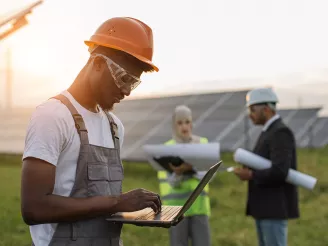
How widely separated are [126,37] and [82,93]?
28 cm

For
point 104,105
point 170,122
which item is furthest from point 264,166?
point 170,122

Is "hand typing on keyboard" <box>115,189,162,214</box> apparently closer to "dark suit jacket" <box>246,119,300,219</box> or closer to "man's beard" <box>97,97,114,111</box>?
"man's beard" <box>97,97,114,111</box>

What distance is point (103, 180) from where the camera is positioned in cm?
198

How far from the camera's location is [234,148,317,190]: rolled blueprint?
465 cm

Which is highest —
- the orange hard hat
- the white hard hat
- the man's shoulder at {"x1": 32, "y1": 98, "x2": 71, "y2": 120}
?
the white hard hat

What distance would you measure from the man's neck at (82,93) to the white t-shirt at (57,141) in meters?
0.02

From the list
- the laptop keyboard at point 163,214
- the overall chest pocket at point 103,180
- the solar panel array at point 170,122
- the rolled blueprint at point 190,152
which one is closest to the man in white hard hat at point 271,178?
the rolled blueprint at point 190,152

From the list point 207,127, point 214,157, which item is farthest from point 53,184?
point 207,127

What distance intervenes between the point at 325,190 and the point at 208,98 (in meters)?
4.86

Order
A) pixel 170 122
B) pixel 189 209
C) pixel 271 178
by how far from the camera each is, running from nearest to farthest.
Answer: pixel 271 178 < pixel 189 209 < pixel 170 122

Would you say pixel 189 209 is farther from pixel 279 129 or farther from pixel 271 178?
pixel 279 129

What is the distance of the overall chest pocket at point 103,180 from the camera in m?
1.93

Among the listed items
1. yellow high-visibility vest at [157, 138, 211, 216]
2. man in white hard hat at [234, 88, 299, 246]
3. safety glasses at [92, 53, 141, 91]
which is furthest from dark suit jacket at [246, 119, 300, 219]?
safety glasses at [92, 53, 141, 91]

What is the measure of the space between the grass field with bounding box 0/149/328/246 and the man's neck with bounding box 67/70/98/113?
465cm
